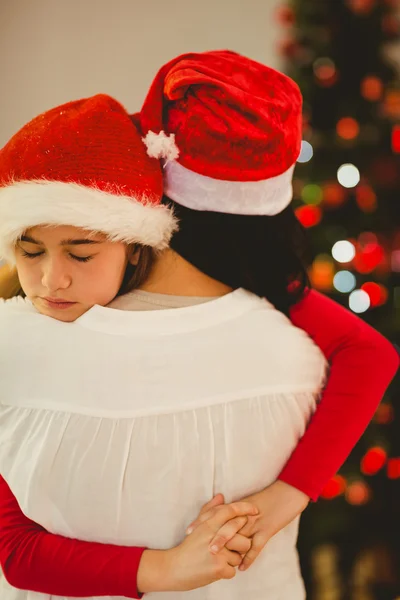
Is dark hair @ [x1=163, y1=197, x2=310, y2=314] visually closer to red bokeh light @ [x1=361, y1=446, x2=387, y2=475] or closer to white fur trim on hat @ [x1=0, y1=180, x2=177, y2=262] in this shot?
white fur trim on hat @ [x1=0, y1=180, x2=177, y2=262]

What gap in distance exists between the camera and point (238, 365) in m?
0.84

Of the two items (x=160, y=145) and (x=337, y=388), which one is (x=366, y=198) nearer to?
(x=337, y=388)

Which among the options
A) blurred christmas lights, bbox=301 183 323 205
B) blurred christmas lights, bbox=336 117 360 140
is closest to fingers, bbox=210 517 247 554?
blurred christmas lights, bbox=301 183 323 205

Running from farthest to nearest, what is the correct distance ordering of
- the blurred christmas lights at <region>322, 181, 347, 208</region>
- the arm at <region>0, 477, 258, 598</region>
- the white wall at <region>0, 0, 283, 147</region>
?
the white wall at <region>0, 0, 283, 147</region> < the blurred christmas lights at <region>322, 181, 347, 208</region> < the arm at <region>0, 477, 258, 598</region>

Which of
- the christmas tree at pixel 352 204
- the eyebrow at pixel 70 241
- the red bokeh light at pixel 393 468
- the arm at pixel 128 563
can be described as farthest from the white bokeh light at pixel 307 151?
the arm at pixel 128 563

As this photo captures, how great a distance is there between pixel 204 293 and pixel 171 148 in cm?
24

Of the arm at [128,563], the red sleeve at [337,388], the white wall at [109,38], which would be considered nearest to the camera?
the arm at [128,563]

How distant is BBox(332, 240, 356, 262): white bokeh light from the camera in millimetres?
1938

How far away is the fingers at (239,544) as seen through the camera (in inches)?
32.2

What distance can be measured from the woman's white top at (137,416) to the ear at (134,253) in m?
0.12

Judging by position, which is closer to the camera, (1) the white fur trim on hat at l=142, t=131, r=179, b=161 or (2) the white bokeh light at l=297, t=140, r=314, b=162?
(1) the white fur trim on hat at l=142, t=131, r=179, b=161

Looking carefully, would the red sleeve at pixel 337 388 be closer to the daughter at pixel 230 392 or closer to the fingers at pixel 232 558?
the daughter at pixel 230 392

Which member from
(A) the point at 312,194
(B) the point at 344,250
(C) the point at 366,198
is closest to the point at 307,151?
(A) the point at 312,194

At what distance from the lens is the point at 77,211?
80 cm
